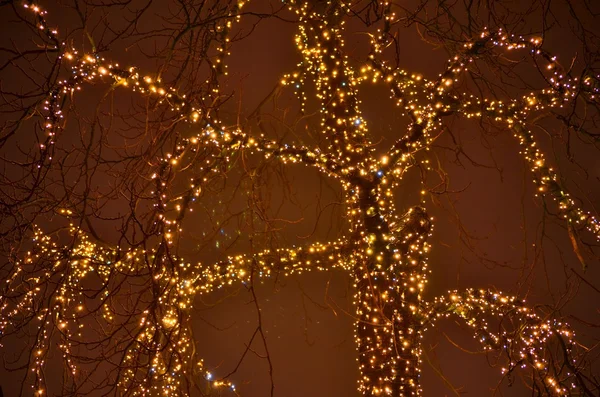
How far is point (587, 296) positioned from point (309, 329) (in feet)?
13.0

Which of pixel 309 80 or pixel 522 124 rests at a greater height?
pixel 309 80

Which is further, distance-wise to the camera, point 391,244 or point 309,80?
point 309,80

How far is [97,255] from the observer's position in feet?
13.9

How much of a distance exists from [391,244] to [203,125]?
201 cm

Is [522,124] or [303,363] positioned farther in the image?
[303,363]

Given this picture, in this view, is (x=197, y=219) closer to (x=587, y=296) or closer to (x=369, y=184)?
(x=369, y=184)

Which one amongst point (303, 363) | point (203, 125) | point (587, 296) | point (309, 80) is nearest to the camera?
point (203, 125)

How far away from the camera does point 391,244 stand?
420 cm

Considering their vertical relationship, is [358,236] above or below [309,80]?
below

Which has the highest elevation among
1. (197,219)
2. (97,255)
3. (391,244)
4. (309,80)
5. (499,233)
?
(309,80)

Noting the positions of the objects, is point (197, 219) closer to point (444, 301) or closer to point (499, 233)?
point (444, 301)

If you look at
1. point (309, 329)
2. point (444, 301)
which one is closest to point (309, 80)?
point (444, 301)

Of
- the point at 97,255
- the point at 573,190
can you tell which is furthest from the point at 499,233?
the point at 97,255

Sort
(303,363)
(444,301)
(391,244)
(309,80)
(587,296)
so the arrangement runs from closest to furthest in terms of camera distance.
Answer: (391,244), (444,301), (309,80), (587,296), (303,363)
